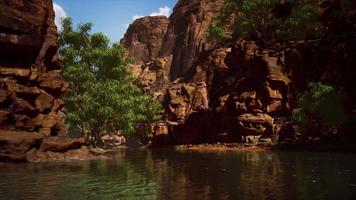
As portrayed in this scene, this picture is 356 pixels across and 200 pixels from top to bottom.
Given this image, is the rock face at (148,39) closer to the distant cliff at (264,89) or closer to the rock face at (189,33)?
the rock face at (189,33)

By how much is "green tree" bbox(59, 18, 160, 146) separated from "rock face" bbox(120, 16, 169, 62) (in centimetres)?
11461

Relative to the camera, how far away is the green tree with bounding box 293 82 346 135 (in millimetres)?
54125

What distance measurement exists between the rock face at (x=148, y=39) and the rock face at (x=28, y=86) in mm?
140212

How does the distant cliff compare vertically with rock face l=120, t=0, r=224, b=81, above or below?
below

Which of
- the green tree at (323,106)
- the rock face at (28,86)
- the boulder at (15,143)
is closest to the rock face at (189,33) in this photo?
the green tree at (323,106)

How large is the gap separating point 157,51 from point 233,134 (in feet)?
385

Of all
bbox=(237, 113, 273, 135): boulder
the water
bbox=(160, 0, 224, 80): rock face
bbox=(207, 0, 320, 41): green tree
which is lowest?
the water

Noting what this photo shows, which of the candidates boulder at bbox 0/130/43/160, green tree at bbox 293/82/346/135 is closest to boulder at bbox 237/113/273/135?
green tree at bbox 293/82/346/135

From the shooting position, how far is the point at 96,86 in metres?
66.2

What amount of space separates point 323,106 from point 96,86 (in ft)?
110

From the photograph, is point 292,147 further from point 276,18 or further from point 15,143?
point 15,143

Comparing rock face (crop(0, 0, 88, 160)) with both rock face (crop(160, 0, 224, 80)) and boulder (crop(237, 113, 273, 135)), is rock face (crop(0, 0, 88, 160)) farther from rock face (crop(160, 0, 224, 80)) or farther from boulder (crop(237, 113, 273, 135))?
rock face (crop(160, 0, 224, 80))

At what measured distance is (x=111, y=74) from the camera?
247 ft

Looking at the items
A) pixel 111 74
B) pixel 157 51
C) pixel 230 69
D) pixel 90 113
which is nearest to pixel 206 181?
pixel 90 113
